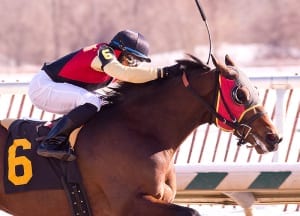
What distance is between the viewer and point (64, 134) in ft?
22.5

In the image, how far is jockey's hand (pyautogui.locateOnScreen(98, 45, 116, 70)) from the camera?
22.3ft

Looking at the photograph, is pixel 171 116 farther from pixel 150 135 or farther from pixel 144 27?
pixel 144 27

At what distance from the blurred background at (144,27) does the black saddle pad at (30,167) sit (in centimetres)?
3423

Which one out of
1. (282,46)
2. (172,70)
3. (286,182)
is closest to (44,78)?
(172,70)

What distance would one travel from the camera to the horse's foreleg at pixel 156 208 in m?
6.56

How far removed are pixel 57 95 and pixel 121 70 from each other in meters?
0.59

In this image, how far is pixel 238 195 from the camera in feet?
27.2

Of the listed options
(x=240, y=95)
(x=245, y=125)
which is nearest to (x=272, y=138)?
(x=245, y=125)

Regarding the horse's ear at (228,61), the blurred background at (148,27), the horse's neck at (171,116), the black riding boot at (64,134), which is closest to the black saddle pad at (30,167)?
the black riding boot at (64,134)

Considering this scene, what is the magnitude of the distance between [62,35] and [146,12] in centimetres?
438

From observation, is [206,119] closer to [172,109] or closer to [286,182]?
[172,109]

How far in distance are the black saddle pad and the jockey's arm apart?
2.08 ft

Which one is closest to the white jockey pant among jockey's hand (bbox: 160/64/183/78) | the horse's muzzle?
jockey's hand (bbox: 160/64/183/78)

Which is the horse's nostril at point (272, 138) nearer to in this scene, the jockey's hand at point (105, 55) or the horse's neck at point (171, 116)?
the horse's neck at point (171, 116)
